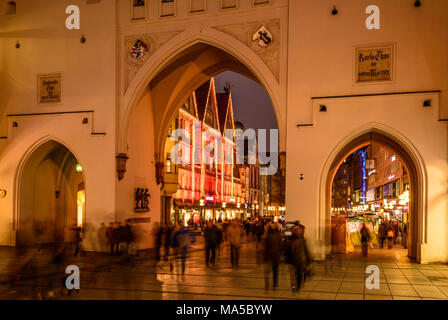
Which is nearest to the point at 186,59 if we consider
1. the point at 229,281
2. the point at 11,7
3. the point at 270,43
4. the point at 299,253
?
the point at 270,43

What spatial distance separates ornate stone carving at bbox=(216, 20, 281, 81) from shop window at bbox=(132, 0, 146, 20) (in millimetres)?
4453

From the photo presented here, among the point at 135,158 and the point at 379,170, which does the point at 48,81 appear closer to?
the point at 135,158

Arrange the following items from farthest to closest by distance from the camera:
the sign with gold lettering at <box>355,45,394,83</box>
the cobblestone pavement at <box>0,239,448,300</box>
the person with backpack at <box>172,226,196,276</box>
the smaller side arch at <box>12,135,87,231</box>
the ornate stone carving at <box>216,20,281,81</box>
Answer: the smaller side arch at <box>12,135,87,231</box>, the ornate stone carving at <box>216,20,281,81</box>, the sign with gold lettering at <box>355,45,394,83</box>, the person with backpack at <box>172,226,196,276</box>, the cobblestone pavement at <box>0,239,448,300</box>

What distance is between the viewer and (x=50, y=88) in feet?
72.9

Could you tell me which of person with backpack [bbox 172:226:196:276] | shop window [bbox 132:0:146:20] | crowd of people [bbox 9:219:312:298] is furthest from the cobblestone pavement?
shop window [bbox 132:0:146:20]

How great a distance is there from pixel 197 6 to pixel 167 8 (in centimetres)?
141

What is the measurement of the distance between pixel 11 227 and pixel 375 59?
17.2 metres

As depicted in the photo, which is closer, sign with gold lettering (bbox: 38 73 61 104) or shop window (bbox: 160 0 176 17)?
shop window (bbox: 160 0 176 17)

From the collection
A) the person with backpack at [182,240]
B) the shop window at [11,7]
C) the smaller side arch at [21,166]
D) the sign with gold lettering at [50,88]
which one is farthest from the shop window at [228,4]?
the shop window at [11,7]

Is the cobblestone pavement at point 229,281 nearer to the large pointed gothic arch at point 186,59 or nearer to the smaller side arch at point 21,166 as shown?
the smaller side arch at point 21,166

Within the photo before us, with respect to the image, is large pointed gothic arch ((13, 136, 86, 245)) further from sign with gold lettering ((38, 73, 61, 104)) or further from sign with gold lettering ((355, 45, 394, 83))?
sign with gold lettering ((355, 45, 394, 83))

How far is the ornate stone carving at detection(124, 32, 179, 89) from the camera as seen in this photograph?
69.5ft

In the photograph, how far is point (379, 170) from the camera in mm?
62625

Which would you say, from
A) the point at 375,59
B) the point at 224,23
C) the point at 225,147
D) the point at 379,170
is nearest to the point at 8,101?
the point at 224,23
